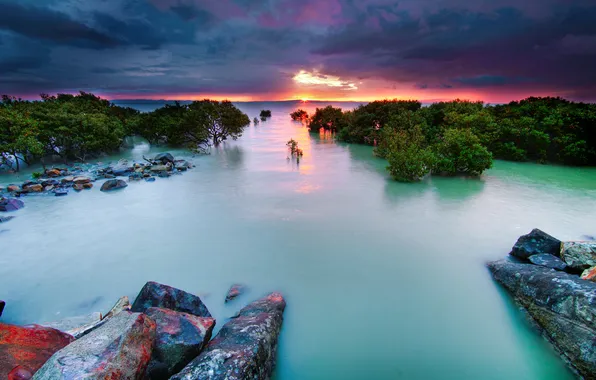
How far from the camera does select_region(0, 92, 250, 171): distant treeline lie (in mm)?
19078

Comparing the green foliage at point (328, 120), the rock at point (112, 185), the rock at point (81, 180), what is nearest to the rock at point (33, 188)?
the rock at point (81, 180)

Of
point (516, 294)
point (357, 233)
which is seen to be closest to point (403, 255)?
point (357, 233)

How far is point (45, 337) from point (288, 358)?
172 inches

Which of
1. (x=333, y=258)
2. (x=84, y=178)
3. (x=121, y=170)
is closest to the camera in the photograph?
(x=333, y=258)

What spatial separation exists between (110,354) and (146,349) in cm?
56

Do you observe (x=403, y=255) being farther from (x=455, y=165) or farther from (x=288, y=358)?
(x=455, y=165)

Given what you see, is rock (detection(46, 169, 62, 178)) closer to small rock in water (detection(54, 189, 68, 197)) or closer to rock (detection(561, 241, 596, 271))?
small rock in water (detection(54, 189, 68, 197))

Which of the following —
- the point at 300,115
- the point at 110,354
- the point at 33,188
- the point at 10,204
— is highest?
the point at 300,115

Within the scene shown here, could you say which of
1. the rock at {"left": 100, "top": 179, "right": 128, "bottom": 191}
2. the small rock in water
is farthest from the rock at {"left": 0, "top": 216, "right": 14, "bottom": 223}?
the rock at {"left": 100, "top": 179, "right": 128, "bottom": 191}

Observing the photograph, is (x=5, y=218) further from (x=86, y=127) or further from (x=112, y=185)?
(x=86, y=127)

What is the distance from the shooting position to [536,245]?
329 inches

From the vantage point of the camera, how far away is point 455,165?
59.2 ft

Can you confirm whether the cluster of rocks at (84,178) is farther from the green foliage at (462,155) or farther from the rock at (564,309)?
the rock at (564,309)

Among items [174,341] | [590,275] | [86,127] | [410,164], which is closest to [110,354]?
[174,341]
